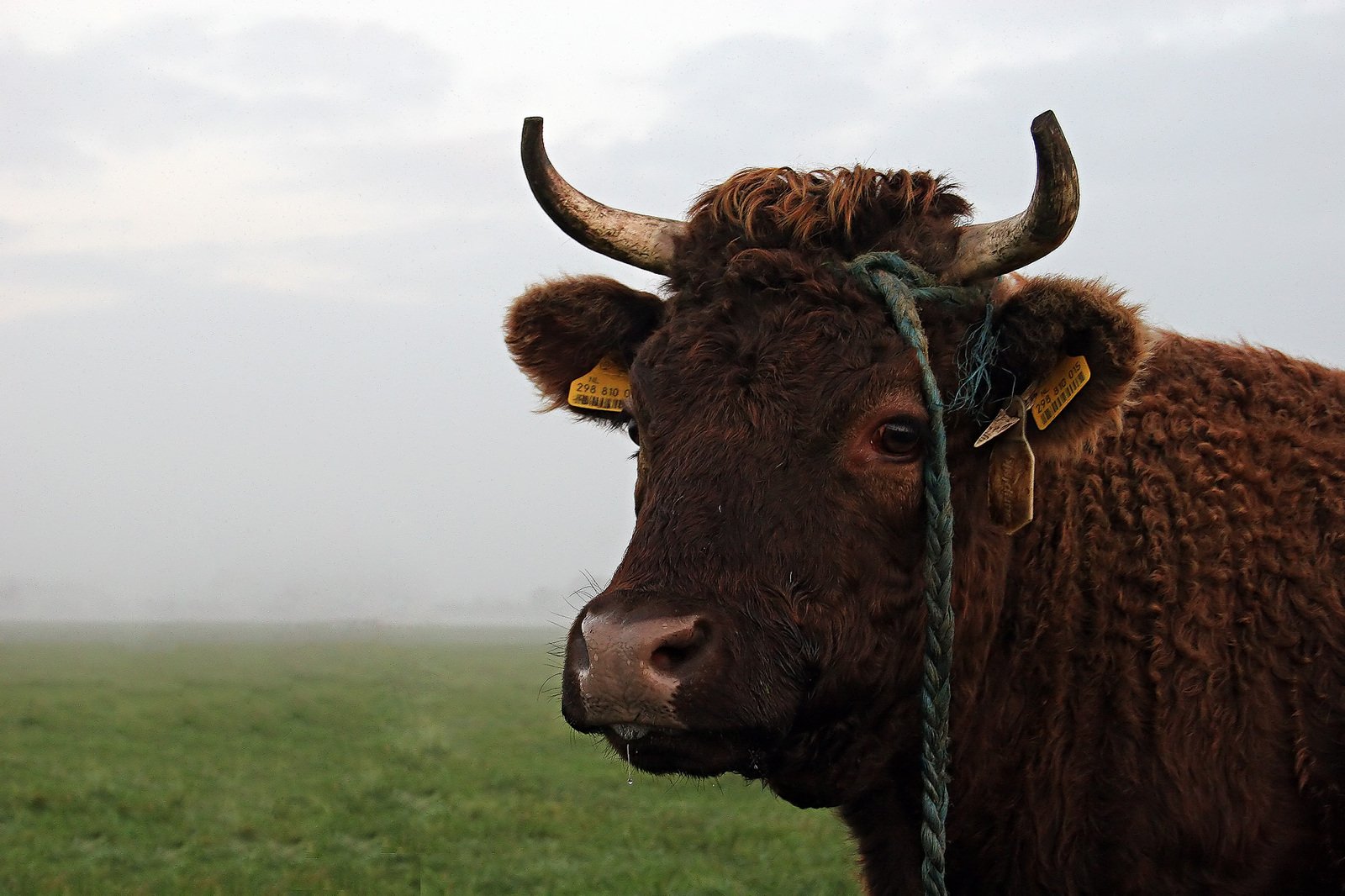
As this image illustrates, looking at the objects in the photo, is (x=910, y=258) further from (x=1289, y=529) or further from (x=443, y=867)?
(x=443, y=867)

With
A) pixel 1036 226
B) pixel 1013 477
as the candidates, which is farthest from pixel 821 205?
pixel 1013 477

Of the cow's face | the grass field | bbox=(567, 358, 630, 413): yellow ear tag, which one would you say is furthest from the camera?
the grass field

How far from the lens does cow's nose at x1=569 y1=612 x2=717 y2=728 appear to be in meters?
3.03

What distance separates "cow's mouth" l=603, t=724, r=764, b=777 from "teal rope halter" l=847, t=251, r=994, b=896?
63 centimetres

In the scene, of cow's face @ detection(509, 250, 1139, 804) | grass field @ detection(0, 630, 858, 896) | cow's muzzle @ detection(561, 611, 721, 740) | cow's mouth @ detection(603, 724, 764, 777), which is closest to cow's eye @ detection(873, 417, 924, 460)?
cow's face @ detection(509, 250, 1139, 804)

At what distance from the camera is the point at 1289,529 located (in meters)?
4.02

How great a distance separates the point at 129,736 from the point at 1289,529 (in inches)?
746

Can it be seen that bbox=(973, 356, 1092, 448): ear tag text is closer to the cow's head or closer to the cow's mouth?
the cow's head

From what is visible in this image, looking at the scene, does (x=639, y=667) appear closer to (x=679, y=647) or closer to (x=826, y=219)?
(x=679, y=647)

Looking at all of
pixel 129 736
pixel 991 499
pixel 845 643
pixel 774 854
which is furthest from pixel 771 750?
pixel 129 736

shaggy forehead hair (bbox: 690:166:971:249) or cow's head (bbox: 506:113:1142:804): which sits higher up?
shaggy forehead hair (bbox: 690:166:971:249)

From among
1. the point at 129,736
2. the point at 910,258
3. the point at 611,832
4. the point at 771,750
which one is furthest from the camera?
the point at 129,736

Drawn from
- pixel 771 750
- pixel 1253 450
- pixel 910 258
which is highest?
pixel 910 258

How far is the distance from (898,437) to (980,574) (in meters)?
0.60
